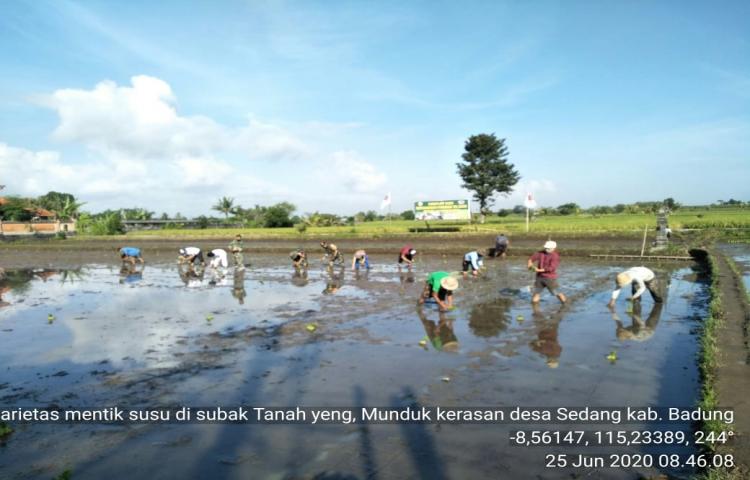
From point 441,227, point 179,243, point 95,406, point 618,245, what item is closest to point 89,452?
point 95,406

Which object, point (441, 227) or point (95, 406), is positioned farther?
point (441, 227)

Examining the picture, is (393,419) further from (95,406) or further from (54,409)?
(54,409)

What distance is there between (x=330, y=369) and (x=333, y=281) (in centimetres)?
1132

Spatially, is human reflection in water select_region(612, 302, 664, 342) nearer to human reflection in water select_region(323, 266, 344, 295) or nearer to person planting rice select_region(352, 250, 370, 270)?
human reflection in water select_region(323, 266, 344, 295)

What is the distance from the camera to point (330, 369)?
344 inches

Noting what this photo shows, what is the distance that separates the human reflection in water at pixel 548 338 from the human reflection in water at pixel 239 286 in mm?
8979

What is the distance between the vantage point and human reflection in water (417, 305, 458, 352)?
999 centimetres

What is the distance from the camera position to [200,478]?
17.1 ft

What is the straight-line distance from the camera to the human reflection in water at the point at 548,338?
9062mm

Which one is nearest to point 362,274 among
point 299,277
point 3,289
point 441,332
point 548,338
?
point 299,277

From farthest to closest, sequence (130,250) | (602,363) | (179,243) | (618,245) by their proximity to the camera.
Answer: (179,243), (618,245), (130,250), (602,363)

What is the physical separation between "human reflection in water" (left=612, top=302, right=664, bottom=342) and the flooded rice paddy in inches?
2.6

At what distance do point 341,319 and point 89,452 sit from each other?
7.44 metres

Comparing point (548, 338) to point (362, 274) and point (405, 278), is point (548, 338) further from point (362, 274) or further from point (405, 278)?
point (362, 274)
